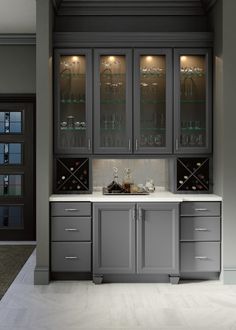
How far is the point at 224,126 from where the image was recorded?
16.0ft

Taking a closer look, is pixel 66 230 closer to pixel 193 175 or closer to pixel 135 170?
pixel 135 170

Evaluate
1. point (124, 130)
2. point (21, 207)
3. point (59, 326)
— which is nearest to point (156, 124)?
point (124, 130)

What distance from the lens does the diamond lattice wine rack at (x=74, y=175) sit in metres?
5.33

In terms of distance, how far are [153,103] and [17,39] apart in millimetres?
2678

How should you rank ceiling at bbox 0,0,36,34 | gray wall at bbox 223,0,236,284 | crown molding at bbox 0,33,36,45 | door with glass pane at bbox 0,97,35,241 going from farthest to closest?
door with glass pane at bbox 0,97,35,241 → crown molding at bbox 0,33,36,45 → ceiling at bbox 0,0,36,34 → gray wall at bbox 223,0,236,284

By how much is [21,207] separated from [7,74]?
6.19 feet

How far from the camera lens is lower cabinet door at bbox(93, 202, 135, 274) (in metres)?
4.91

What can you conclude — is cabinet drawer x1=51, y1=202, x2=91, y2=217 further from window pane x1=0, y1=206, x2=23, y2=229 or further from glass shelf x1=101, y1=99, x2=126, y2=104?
window pane x1=0, y1=206, x2=23, y2=229

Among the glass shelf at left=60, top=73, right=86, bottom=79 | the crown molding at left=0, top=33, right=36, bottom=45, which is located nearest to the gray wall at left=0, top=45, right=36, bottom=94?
the crown molding at left=0, top=33, right=36, bottom=45

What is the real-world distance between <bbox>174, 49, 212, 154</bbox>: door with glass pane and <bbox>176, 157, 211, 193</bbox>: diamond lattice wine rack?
5.8 inches

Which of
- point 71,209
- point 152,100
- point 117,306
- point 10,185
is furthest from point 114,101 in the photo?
point 10,185

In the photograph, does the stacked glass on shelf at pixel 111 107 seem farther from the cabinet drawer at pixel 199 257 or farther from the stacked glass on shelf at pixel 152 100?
the cabinet drawer at pixel 199 257

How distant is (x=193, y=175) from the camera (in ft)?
17.6

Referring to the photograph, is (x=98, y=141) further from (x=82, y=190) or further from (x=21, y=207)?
(x=21, y=207)
